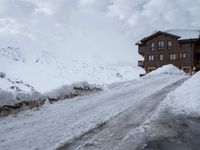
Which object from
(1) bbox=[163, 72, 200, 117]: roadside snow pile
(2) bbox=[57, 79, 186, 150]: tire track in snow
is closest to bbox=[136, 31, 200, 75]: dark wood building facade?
(1) bbox=[163, 72, 200, 117]: roadside snow pile

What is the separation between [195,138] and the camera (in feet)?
29.7

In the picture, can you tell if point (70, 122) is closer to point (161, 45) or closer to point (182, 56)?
point (182, 56)

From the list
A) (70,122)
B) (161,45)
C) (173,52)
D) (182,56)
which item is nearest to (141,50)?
(161,45)

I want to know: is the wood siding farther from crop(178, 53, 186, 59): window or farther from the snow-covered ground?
the snow-covered ground

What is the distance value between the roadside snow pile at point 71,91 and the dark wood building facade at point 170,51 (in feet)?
139

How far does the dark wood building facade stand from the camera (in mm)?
61500

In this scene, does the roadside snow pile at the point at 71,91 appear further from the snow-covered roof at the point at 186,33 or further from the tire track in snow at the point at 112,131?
the snow-covered roof at the point at 186,33

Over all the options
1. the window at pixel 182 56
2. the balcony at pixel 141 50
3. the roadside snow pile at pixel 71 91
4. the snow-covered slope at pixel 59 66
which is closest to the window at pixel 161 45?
the window at pixel 182 56

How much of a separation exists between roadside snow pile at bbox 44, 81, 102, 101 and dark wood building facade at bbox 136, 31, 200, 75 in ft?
139

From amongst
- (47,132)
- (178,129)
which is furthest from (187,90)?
(47,132)

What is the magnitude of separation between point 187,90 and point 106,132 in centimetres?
→ 703

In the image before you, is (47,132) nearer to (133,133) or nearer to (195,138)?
(133,133)

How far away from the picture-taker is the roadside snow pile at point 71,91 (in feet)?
53.6

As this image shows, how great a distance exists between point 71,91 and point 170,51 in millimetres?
48423
